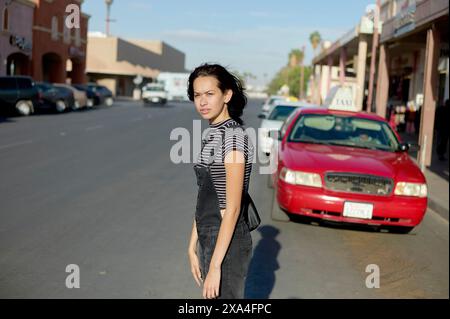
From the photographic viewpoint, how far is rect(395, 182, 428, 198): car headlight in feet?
21.5

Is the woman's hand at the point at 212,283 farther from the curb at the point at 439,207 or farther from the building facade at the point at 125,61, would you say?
the building facade at the point at 125,61

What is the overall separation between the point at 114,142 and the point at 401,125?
15.0 metres

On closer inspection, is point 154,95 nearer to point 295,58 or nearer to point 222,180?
point 222,180

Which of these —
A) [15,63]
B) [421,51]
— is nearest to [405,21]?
[421,51]

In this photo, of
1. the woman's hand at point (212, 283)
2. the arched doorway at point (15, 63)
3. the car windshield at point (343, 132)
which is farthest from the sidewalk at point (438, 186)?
the woman's hand at point (212, 283)

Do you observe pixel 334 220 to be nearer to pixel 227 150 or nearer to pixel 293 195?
pixel 293 195

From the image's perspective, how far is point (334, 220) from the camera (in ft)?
21.4

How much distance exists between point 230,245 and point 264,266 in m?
3.22

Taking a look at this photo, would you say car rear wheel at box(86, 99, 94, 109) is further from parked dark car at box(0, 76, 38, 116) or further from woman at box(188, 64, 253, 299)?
woman at box(188, 64, 253, 299)

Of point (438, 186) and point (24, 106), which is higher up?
point (24, 106)

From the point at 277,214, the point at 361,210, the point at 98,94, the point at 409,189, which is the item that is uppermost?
the point at 98,94

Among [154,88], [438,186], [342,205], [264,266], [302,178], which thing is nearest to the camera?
[264,266]

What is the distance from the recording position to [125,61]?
2625 inches
